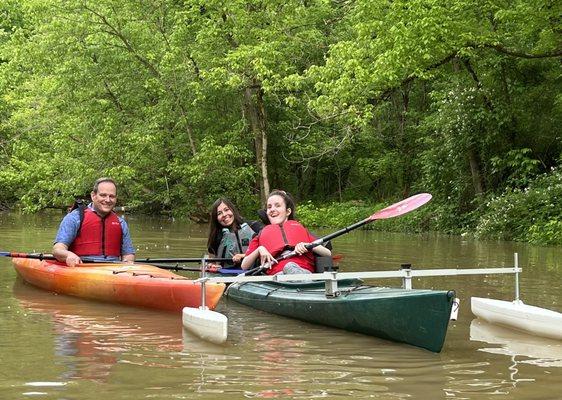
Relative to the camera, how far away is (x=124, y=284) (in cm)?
815

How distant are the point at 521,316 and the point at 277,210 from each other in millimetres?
2435

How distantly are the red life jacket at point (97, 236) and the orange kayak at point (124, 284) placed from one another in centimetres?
29

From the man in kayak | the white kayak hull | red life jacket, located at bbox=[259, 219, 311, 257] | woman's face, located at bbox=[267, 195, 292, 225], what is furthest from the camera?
the man in kayak

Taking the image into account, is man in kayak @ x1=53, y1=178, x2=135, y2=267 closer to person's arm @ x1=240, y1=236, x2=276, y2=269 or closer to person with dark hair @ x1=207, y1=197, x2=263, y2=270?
person with dark hair @ x1=207, y1=197, x2=263, y2=270

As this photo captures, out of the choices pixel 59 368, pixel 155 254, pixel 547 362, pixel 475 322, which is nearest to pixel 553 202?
pixel 155 254

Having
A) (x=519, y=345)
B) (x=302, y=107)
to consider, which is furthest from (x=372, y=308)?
(x=302, y=107)

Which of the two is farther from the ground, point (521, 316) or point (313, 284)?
point (313, 284)

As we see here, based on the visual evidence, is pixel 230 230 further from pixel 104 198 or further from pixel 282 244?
pixel 282 244

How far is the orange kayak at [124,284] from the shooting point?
756 cm

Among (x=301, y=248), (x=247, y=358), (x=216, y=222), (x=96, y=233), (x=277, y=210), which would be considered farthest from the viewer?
(x=216, y=222)

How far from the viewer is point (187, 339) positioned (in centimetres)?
639

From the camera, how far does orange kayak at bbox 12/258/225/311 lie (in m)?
7.56

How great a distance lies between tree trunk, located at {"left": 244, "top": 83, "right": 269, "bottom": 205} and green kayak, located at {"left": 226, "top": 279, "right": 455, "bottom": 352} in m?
16.7

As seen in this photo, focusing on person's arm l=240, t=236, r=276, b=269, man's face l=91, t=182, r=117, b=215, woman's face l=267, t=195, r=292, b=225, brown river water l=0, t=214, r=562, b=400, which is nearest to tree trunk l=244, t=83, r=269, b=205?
man's face l=91, t=182, r=117, b=215
